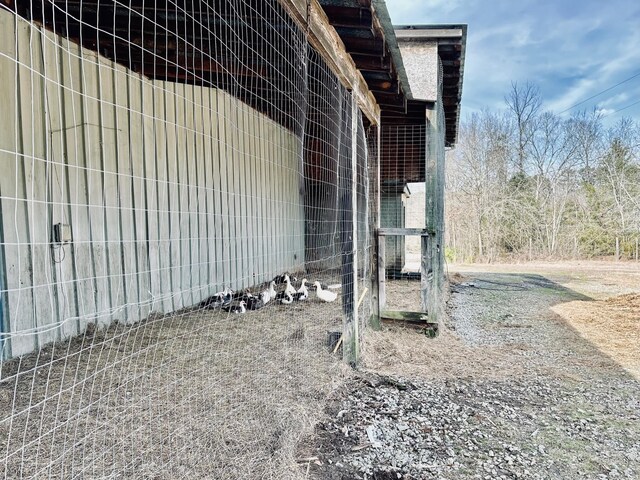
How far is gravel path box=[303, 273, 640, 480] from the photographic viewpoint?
1.80m

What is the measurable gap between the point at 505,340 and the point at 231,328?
283cm

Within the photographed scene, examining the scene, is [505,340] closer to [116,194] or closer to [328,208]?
[328,208]

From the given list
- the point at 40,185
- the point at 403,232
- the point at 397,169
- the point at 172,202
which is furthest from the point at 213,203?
the point at 397,169

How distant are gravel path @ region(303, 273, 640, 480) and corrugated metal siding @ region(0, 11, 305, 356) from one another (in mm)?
1725

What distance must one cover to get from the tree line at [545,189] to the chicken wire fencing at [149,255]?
1176 centimetres

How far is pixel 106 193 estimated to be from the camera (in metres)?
3.76

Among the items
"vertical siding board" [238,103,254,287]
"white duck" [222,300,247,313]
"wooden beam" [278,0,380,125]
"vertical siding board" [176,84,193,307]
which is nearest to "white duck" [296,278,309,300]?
"white duck" [222,300,247,313]

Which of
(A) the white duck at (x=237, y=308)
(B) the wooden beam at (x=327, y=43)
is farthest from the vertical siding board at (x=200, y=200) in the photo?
(B) the wooden beam at (x=327, y=43)

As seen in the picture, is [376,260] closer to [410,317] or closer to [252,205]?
[410,317]

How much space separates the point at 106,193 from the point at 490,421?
3.75 meters

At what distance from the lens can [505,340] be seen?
4020mm

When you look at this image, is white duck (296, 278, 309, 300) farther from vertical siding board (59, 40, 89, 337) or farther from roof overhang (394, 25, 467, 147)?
roof overhang (394, 25, 467, 147)

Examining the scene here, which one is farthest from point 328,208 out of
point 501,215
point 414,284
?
point 501,215

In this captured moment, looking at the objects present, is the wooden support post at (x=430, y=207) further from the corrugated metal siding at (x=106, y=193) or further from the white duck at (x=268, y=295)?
the white duck at (x=268, y=295)
